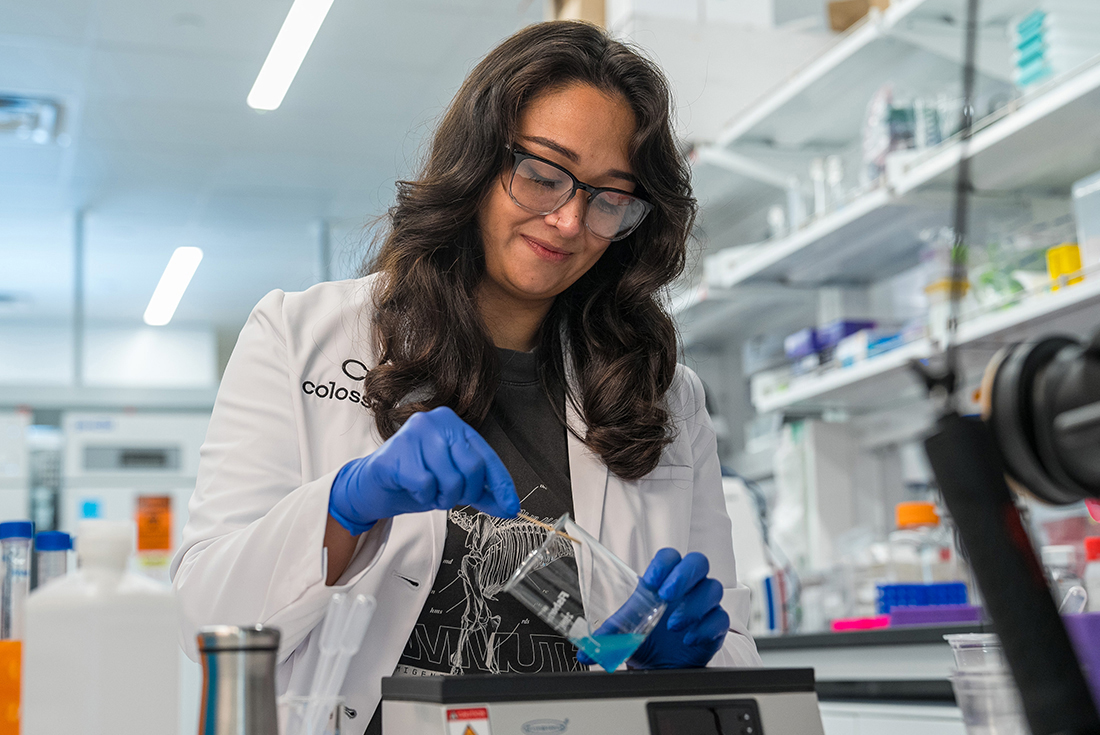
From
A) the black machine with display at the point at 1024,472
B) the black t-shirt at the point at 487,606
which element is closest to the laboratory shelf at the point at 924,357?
the black t-shirt at the point at 487,606

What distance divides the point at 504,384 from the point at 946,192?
5.83 feet

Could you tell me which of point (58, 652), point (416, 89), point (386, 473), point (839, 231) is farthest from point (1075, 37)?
point (416, 89)

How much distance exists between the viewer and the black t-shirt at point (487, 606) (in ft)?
3.83

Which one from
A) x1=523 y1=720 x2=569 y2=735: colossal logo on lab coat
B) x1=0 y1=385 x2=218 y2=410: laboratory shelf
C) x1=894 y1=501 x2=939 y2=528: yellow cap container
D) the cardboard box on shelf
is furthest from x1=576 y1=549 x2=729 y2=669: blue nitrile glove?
x1=0 y1=385 x2=218 y2=410: laboratory shelf

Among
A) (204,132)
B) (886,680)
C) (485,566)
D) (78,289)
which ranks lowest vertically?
(886,680)

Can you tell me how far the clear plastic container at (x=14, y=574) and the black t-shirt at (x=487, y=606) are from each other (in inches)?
16.6

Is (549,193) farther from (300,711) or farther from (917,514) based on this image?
(917,514)

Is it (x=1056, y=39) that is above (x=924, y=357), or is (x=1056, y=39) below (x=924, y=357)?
above

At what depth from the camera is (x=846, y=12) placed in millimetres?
3588

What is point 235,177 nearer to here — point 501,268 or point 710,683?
point 501,268

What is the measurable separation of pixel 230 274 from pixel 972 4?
6072mm

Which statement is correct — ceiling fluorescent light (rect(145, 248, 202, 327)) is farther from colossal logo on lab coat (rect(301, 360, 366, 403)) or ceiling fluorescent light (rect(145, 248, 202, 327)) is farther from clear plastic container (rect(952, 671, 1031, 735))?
clear plastic container (rect(952, 671, 1031, 735))

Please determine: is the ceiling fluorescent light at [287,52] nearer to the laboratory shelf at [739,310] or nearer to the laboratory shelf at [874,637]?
the laboratory shelf at [739,310]

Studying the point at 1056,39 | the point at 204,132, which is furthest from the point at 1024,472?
the point at 204,132
